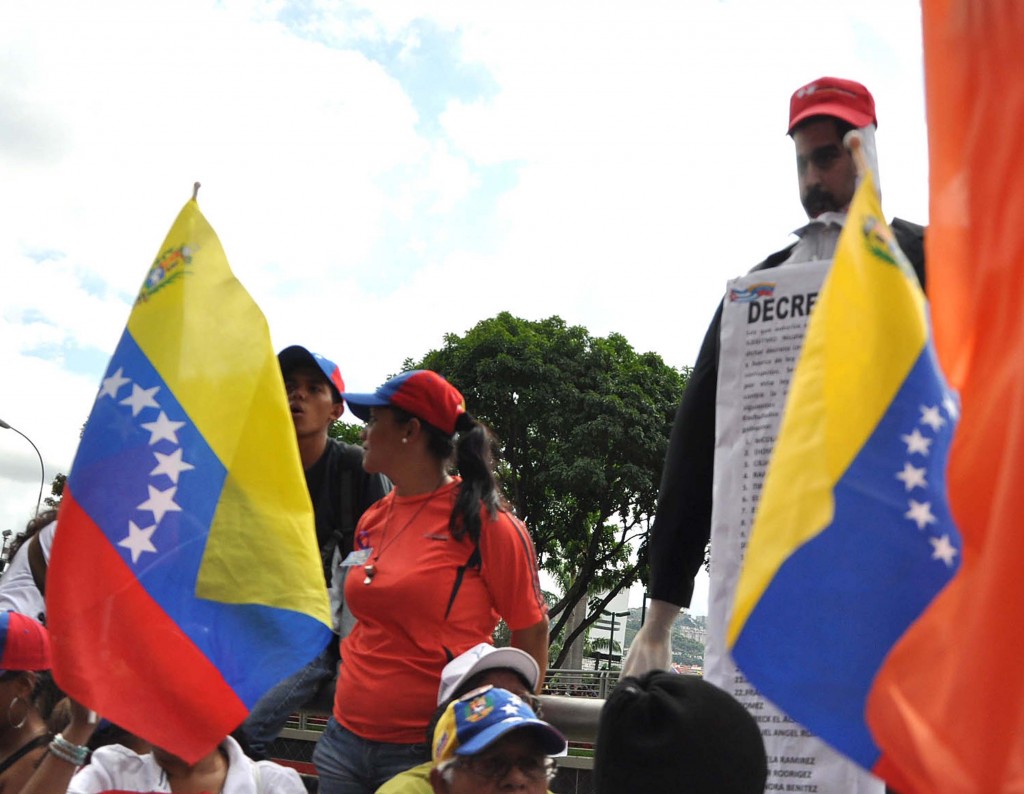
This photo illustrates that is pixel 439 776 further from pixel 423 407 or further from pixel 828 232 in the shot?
pixel 828 232

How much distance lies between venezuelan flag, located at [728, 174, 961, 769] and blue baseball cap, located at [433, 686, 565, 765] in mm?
1412

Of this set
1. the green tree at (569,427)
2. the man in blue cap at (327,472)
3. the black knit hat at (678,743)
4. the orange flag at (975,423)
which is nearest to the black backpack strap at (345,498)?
the man in blue cap at (327,472)

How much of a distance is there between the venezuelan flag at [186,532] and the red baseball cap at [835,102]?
4.46 ft

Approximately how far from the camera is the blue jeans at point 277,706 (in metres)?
4.16

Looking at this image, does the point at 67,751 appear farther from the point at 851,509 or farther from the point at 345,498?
the point at 851,509

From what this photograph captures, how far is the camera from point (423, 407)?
4.30m

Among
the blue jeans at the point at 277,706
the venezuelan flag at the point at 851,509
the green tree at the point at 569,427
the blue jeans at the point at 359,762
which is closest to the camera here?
the venezuelan flag at the point at 851,509

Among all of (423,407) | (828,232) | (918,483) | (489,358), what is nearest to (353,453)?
(423,407)

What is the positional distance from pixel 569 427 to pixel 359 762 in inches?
827

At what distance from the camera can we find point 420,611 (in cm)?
392

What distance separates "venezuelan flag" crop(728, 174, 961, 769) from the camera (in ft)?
6.21

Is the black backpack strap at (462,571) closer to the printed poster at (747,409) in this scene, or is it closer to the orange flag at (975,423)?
the printed poster at (747,409)

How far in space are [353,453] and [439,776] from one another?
1.70 meters

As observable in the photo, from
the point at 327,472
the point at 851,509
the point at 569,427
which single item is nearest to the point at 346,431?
the point at 569,427
